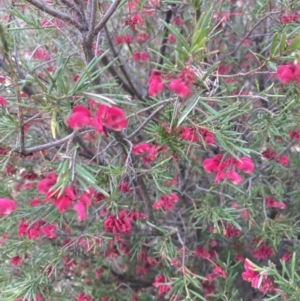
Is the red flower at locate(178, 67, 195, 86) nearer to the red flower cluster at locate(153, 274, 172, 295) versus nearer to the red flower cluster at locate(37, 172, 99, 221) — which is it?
the red flower cluster at locate(37, 172, 99, 221)

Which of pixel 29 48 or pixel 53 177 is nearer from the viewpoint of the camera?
pixel 53 177

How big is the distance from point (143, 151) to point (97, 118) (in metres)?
0.48

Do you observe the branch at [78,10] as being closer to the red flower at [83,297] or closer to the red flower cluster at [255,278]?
the red flower cluster at [255,278]

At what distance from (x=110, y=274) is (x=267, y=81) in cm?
135

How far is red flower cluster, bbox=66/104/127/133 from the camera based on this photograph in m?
0.98

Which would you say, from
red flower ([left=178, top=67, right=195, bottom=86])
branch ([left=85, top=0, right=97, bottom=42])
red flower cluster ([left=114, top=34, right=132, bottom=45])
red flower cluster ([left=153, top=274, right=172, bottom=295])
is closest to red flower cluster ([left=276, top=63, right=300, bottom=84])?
red flower ([left=178, top=67, right=195, bottom=86])

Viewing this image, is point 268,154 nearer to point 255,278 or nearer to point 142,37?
point 255,278

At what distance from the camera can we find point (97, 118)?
99 cm

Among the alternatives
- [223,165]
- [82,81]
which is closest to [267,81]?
[223,165]

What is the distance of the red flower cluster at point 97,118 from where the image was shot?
0.98m

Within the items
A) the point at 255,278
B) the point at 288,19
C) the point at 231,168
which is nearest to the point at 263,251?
the point at 255,278

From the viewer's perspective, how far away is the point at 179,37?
996mm

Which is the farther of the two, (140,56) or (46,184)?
(140,56)

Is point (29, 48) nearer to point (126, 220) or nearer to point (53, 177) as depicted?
point (126, 220)
